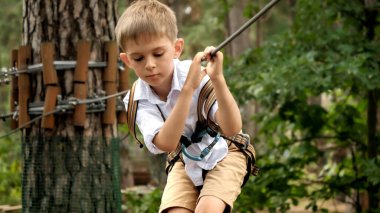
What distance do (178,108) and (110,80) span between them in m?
2.16

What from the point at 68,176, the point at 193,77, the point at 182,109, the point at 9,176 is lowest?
the point at 9,176

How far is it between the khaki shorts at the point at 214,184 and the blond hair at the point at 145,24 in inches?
25.1

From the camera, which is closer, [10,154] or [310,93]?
[310,93]

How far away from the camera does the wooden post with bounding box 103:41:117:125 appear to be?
190 inches

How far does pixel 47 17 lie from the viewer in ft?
15.5

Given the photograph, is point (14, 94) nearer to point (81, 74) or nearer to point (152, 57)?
point (81, 74)

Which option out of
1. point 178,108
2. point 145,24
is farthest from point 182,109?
point 145,24

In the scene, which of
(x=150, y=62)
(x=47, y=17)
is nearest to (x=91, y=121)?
(x=47, y=17)

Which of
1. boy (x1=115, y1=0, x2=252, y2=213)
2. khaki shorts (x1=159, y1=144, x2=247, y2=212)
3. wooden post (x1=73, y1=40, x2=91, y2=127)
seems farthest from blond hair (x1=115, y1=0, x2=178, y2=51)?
wooden post (x1=73, y1=40, x2=91, y2=127)

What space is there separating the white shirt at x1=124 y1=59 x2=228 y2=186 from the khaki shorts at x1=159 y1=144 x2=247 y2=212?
0.04 metres

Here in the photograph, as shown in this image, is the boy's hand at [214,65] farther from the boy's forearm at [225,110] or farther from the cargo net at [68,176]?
the cargo net at [68,176]

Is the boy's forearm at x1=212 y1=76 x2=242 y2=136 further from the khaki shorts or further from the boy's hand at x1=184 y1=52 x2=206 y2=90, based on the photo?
the khaki shorts

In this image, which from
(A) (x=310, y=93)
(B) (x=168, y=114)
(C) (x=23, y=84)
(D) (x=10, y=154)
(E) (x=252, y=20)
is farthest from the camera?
(D) (x=10, y=154)

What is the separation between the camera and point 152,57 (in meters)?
2.82
